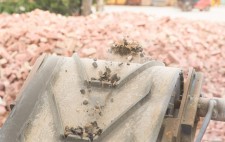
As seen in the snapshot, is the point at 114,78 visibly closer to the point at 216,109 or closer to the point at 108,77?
the point at 108,77

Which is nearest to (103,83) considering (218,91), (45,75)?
(45,75)

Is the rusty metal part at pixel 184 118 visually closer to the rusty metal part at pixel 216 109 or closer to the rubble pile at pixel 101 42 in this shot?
the rusty metal part at pixel 216 109

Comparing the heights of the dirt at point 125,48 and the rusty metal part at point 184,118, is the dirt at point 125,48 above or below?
above

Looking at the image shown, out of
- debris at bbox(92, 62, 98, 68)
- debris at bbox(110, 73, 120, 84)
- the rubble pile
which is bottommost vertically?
the rubble pile

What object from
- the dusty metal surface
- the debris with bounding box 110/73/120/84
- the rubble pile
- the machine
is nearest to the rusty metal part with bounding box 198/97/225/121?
the machine

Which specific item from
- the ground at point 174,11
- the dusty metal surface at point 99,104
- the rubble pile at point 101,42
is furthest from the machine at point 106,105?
the ground at point 174,11

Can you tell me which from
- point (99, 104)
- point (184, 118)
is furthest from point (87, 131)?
point (184, 118)

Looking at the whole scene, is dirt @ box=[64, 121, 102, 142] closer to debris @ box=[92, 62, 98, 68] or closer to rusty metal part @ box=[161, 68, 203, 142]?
rusty metal part @ box=[161, 68, 203, 142]
